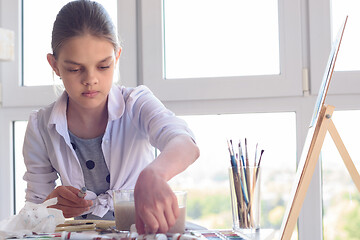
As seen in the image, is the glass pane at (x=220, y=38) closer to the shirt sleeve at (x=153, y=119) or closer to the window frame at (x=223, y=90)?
the window frame at (x=223, y=90)

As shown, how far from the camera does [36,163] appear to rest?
150cm

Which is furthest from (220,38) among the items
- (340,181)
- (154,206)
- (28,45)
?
(154,206)

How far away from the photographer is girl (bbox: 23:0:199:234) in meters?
1.32

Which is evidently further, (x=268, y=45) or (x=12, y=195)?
(x=12, y=195)

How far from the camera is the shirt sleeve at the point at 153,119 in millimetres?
1220

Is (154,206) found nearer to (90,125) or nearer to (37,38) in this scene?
(90,125)

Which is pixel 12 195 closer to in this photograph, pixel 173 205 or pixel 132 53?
pixel 132 53

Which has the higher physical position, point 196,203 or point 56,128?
point 56,128

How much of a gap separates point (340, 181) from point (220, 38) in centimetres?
72

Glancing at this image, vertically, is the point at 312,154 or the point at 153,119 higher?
the point at 153,119

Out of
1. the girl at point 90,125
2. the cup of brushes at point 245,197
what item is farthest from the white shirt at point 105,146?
the cup of brushes at point 245,197

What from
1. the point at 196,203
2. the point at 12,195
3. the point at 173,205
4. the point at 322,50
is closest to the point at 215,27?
the point at 322,50

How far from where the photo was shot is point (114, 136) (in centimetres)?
148

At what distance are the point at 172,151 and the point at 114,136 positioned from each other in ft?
1.46
